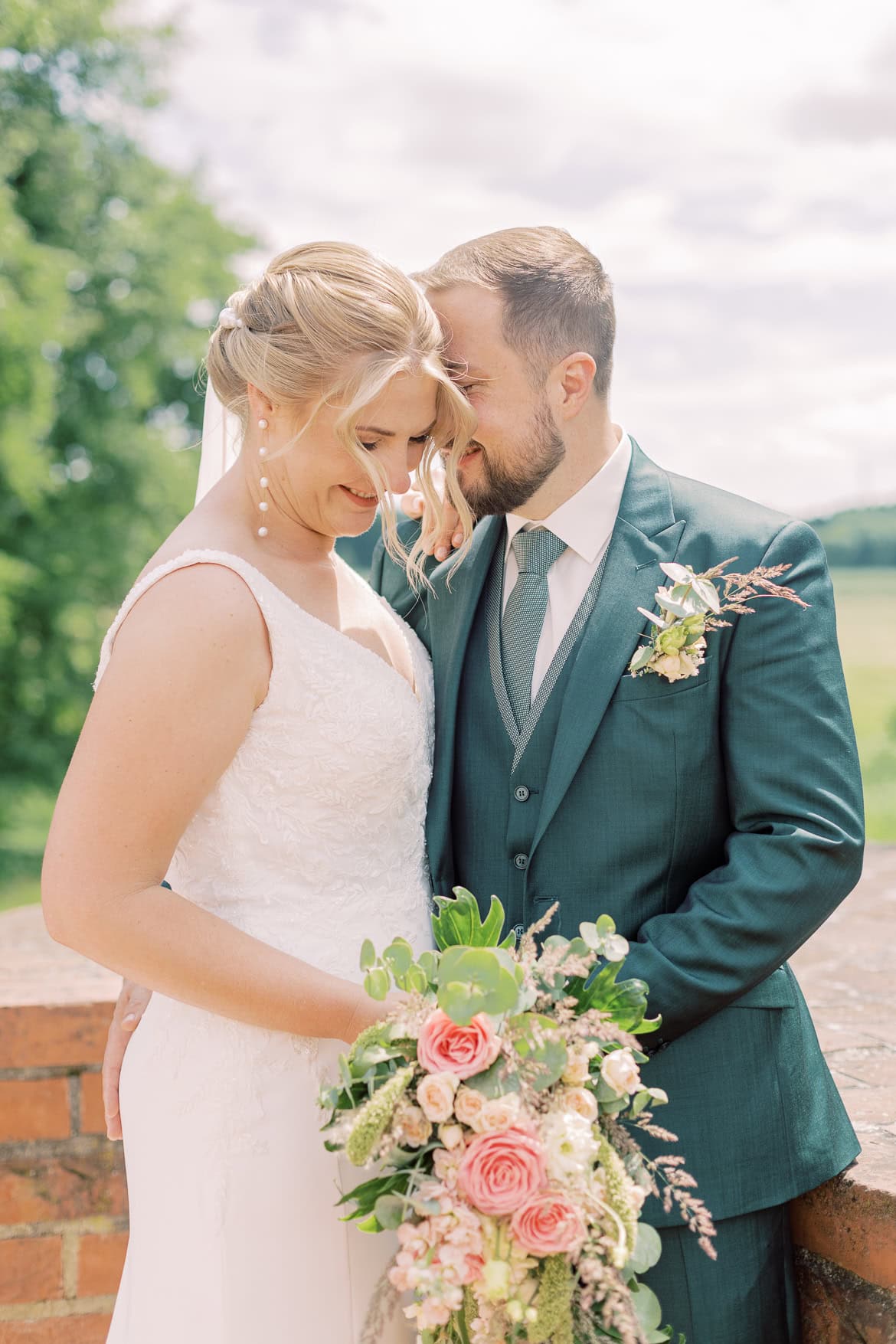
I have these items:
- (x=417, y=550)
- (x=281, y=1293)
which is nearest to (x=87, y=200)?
(x=417, y=550)

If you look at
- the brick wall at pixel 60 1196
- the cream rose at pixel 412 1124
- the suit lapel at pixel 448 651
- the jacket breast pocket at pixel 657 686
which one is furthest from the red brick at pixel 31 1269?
the jacket breast pocket at pixel 657 686

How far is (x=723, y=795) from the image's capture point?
2199 mm

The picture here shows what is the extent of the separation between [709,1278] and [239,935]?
957 millimetres

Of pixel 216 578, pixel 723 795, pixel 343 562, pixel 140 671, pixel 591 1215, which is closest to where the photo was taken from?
pixel 591 1215

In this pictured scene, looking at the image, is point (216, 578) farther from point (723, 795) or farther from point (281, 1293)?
point (281, 1293)

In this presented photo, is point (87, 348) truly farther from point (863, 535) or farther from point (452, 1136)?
point (452, 1136)

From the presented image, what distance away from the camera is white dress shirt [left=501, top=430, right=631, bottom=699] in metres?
2.40

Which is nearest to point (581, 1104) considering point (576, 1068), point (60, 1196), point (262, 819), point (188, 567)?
point (576, 1068)

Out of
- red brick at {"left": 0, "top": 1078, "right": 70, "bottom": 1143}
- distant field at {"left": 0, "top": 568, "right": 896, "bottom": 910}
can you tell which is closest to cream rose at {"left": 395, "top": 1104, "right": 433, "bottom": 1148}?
red brick at {"left": 0, "top": 1078, "right": 70, "bottom": 1143}

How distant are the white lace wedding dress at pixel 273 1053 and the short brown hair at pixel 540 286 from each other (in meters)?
0.75

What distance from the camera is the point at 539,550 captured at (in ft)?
8.14

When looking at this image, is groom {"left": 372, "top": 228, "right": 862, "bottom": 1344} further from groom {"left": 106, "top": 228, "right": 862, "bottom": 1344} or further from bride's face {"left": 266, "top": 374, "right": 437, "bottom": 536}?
bride's face {"left": 266, "top": 374, "right": 437, "bottom": 536}

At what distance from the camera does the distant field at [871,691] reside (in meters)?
12.8

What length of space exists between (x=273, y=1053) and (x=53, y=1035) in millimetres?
835
